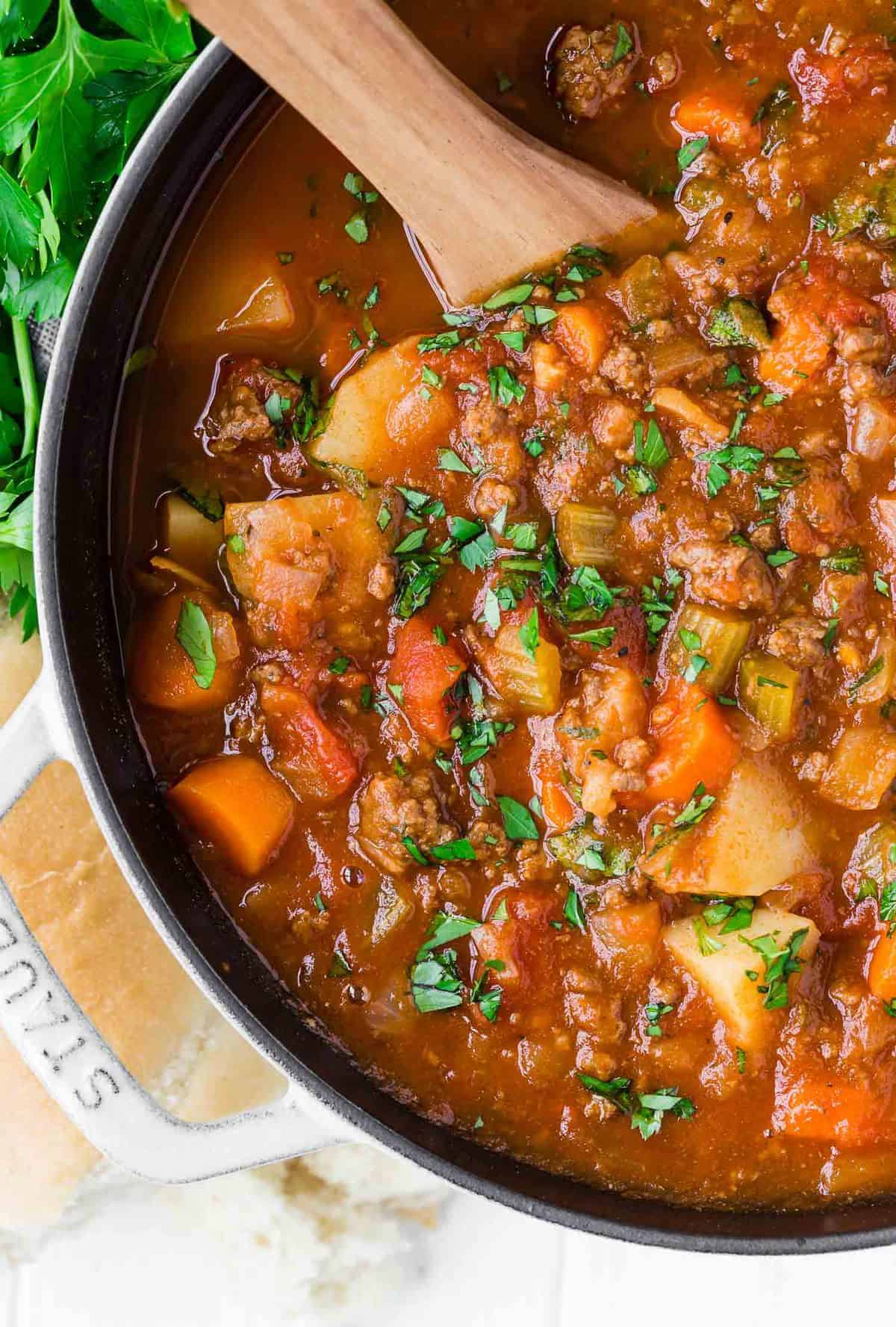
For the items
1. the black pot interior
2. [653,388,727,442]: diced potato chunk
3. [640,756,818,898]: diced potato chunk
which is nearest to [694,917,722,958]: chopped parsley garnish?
[640,756,818,898]: diced potato chunk

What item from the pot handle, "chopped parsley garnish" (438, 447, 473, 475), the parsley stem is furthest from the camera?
the parsley stem

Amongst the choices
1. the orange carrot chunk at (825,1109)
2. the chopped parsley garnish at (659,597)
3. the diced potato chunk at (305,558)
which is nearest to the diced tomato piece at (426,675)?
the diced potato chunk at (305,558)

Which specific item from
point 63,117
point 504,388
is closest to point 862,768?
point 504,388

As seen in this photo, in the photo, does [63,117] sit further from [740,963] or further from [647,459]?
[740,963]

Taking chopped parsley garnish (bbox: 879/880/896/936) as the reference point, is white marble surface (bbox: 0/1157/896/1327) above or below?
below

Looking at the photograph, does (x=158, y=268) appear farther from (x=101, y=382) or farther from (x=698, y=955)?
(x=698, y=955)

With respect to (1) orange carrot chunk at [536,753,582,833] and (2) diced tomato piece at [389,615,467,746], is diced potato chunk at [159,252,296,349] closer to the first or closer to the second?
(2) diced tomato piece at [389,615,467,746]
